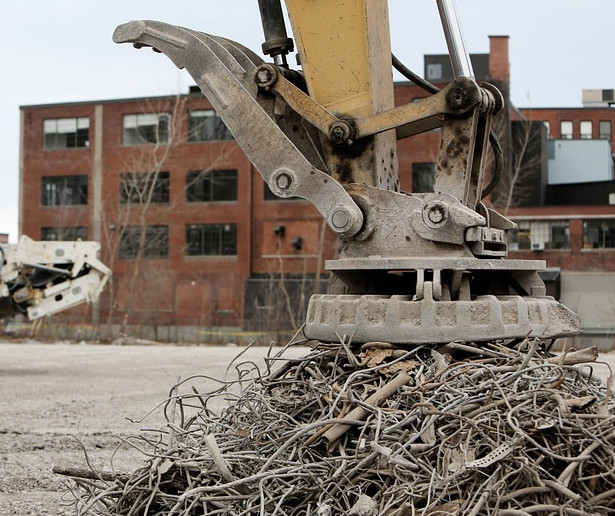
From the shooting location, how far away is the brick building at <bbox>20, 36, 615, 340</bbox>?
149 feet

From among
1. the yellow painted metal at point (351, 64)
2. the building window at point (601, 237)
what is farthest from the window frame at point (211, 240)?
the yellow painted metal at point (351, 64)

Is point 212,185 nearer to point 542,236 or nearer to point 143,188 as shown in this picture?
point 143,188

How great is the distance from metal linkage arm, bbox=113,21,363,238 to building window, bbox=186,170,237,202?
4335 cm

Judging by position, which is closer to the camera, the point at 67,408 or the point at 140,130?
the point at 67,408

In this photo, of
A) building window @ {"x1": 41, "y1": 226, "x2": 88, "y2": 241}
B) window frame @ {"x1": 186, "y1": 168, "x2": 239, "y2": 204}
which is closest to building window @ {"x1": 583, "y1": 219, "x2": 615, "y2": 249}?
window frame @ {"x1": 186, "y1": 168, "x2": 239, "y2": 204}

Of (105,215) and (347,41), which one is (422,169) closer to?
(105,215)

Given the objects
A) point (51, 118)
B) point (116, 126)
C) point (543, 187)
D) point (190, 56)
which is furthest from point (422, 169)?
point (190, 56)

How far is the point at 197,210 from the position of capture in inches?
1956

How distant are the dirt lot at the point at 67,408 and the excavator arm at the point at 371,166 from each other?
154 cm

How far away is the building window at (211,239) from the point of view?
4838 centimetres

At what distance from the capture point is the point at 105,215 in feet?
165

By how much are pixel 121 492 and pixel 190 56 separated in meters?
2.44

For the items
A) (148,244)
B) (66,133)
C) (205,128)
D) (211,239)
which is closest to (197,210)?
(211,239)

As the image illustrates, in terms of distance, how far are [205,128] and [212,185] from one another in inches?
118
